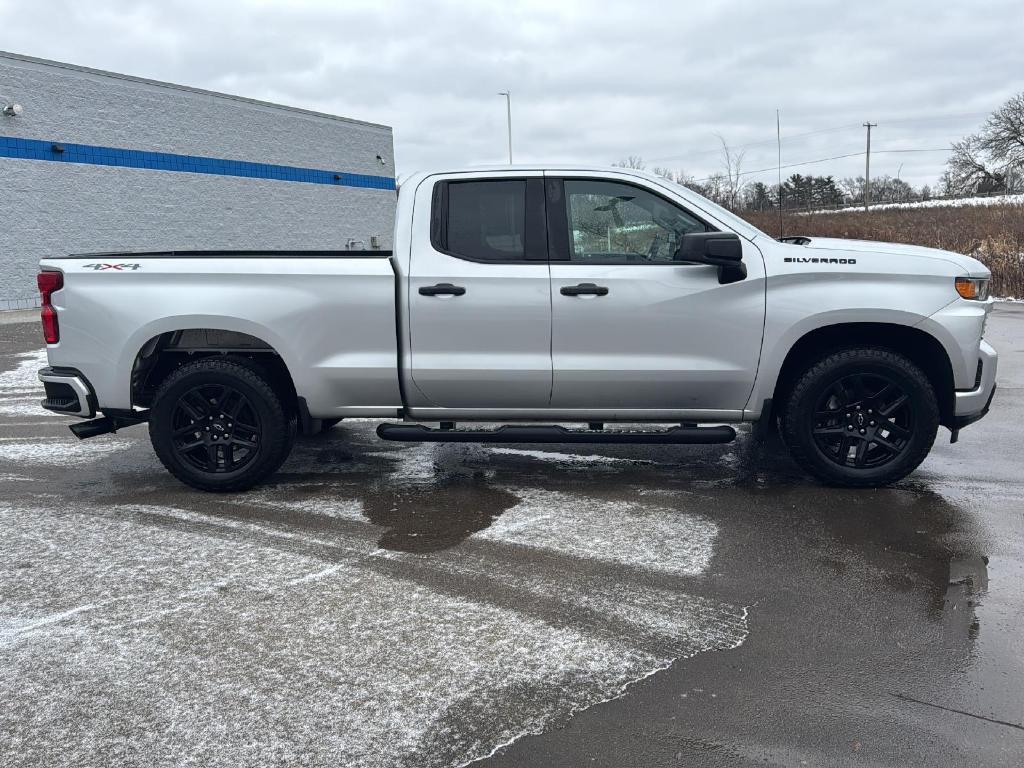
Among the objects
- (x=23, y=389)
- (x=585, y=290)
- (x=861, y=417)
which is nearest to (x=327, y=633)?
(x=585, y=290)

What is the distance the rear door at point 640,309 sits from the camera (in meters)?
5.15

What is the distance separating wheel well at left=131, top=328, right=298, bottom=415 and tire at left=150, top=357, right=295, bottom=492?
0.36 ft

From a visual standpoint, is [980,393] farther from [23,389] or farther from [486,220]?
[23,389]

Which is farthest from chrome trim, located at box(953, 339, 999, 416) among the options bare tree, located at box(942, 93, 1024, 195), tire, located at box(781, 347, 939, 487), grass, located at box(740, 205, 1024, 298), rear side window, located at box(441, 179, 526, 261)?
bare tree, located at box(942, 93, 1024, 195)

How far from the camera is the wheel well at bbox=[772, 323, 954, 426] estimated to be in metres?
5.27

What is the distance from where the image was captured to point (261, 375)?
18.0 feet

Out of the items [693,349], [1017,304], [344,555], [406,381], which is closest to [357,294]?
[406,381]

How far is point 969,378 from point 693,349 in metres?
1.64

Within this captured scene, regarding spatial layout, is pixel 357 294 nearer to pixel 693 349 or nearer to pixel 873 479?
pixel 693 349

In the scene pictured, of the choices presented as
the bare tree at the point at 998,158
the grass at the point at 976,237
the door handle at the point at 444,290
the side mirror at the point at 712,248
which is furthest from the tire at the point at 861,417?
the bare tree at the point at 998,158

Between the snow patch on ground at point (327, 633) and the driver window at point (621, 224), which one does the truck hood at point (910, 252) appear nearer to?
the driver window at point (621, 224)

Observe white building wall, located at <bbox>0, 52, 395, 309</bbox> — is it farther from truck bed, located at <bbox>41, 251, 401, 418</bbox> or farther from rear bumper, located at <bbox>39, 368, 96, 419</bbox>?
truck bed, located at <bbox>41, 251, 401, 418</bbox>

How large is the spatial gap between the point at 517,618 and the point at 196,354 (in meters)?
3.14

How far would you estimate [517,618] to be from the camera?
3631mm
